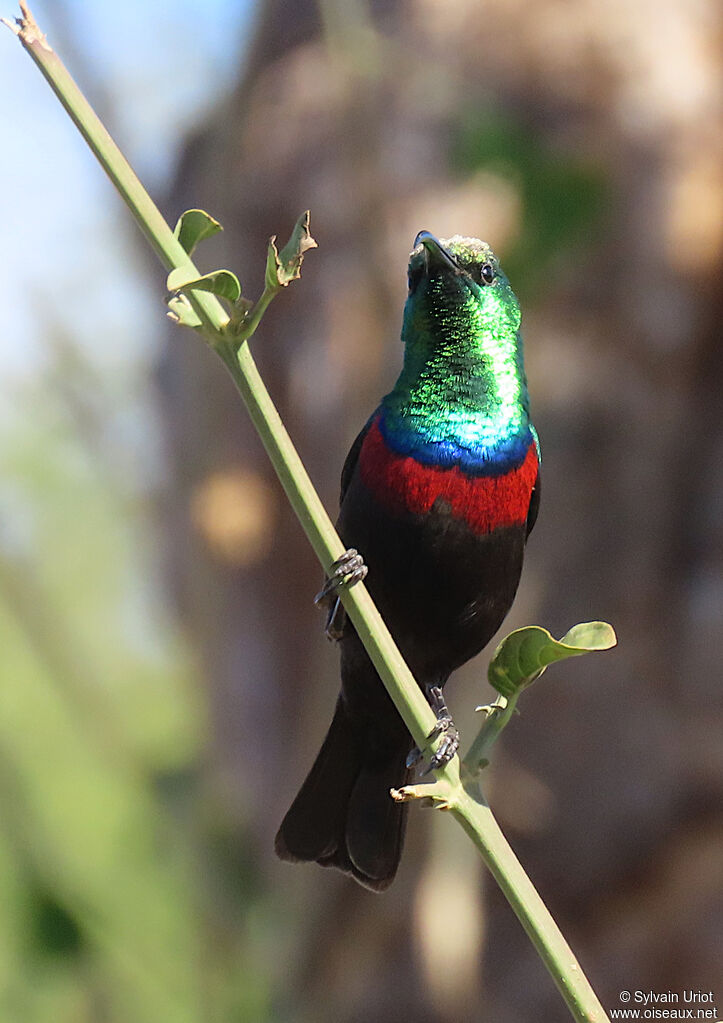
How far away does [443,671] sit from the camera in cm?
235

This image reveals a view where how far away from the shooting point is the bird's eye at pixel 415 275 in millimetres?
2131

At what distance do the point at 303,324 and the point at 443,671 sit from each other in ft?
10.3

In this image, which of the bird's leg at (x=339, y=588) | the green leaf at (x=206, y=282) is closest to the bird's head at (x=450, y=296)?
the bird's leg at (x=339, y=588)

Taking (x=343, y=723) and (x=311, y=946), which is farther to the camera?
(x=311, y=946)

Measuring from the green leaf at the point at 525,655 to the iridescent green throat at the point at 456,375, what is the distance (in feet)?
2.21

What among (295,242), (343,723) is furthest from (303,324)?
(295,242)

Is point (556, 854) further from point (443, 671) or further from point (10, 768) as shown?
point (443, 671)

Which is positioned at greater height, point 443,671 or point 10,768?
point 443,671

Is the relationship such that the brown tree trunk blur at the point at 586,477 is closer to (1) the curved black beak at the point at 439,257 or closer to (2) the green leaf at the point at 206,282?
(1) the curved black beak at the point at 439,257

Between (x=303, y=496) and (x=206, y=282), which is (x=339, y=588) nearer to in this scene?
(x=303, y=496)

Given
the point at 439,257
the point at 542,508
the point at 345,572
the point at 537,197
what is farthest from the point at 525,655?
the point at 542,508

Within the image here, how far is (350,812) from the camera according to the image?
2.48m

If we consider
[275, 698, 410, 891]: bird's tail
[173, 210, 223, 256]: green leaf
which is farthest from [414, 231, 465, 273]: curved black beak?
[275, 698, 410, 891]: bird's tail

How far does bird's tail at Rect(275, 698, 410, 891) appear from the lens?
92.0 inches
